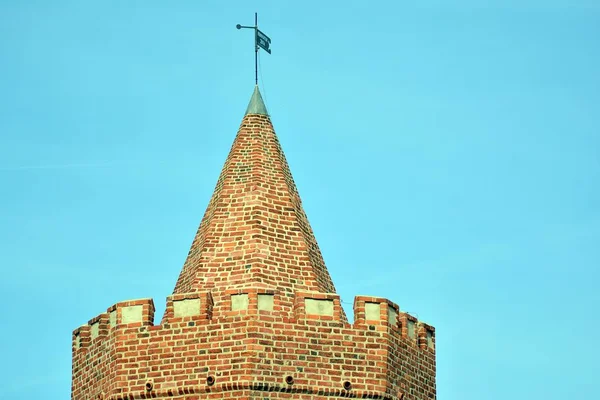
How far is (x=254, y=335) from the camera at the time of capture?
33.5 m

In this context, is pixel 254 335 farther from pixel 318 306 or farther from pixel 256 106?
pixel 256 106

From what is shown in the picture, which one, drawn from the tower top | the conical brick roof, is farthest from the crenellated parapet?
the tower top

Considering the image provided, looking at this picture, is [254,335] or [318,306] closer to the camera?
[254,335]

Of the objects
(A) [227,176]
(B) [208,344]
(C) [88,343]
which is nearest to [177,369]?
(B) [208,344]

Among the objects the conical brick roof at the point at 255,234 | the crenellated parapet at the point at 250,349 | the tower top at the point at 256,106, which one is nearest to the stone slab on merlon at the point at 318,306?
the crenellated parapet at the point at 250,349

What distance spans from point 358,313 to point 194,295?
3336 mm

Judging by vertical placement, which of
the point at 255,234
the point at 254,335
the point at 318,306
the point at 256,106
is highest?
the point at 256,106

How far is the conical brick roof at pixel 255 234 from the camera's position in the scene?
35656mm

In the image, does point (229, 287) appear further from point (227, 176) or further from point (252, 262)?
point (227, 176)

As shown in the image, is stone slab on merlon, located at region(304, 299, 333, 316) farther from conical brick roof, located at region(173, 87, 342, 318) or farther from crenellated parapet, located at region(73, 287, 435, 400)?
conical brick roof, located at region(173, 87, 342, 318)

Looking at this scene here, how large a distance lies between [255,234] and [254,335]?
3.35 meters

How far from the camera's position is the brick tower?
110ft

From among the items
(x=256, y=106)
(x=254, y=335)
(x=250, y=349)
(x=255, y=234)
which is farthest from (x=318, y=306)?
(x=256, y=106)

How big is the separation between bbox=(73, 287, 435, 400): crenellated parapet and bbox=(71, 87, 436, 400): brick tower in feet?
0.06
